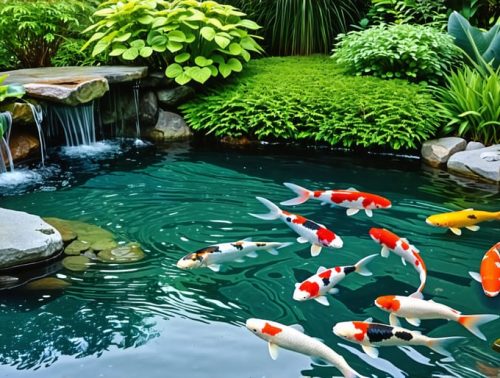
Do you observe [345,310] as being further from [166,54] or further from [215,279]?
[166,54]

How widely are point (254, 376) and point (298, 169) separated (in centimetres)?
416

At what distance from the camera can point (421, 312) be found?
10.0 feet

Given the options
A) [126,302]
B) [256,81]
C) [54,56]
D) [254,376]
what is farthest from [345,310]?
[54,56]

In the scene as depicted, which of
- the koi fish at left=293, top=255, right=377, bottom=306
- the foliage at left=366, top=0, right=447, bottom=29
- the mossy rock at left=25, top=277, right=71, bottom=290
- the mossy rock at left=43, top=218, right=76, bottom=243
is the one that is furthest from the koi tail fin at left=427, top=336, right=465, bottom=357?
the foliage at left=366, top=0, right=447, bottom=29

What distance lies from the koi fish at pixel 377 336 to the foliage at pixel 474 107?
484 centimetres

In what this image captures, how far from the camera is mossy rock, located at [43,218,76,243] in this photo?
457cm

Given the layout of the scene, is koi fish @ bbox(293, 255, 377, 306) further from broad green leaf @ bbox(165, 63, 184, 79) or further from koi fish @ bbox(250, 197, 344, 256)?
broad green leaf @ bbox(165, 63, 184, 79)

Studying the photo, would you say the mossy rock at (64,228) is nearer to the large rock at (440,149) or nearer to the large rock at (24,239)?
the large rock at (24,239)

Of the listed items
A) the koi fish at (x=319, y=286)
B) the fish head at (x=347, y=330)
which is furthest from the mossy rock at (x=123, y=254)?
the fish head at (x=347, y=330)

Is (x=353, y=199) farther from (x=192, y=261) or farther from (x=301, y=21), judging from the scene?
(x=301, y=21)

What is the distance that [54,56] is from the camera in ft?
31.8

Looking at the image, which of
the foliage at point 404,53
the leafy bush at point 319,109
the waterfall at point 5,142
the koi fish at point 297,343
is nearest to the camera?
the koi fish at point 297,343

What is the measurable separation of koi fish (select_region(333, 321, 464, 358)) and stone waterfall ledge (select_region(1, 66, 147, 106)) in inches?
212

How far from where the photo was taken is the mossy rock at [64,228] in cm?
457
